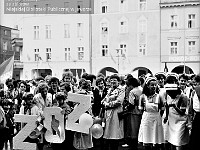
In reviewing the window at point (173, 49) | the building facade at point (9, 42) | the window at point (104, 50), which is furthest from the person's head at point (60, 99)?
the building facade at point (9, 42)

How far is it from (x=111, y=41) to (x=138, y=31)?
9.55 ft

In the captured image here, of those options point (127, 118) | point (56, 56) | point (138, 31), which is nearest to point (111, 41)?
point (138, 31)

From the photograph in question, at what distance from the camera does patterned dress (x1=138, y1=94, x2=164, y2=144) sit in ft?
23.5

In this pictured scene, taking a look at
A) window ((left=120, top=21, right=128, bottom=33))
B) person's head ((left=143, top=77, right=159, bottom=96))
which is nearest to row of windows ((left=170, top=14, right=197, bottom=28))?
window ((left=120, top=21, right=128, bottom=33))

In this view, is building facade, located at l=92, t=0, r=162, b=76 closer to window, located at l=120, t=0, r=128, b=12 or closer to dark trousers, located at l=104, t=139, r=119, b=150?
window, located at l=120, t=0, r=128, b=12

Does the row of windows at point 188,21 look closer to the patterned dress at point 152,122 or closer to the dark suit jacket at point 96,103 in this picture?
the dark suit jacket at point 96,103

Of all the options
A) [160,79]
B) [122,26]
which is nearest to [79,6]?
[122,26]

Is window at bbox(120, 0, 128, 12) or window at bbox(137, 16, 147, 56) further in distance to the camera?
window at bbox(120, 0, 128, 12)

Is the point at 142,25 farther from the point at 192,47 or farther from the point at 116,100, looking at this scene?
the point at 116,100

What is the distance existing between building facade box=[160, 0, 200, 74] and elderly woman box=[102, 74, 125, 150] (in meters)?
25.9

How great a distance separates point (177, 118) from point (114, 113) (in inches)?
61.7

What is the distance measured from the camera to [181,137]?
265 inches

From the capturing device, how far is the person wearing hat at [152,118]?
282 inches

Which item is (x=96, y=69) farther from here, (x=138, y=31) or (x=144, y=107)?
(x=144, y=107)
